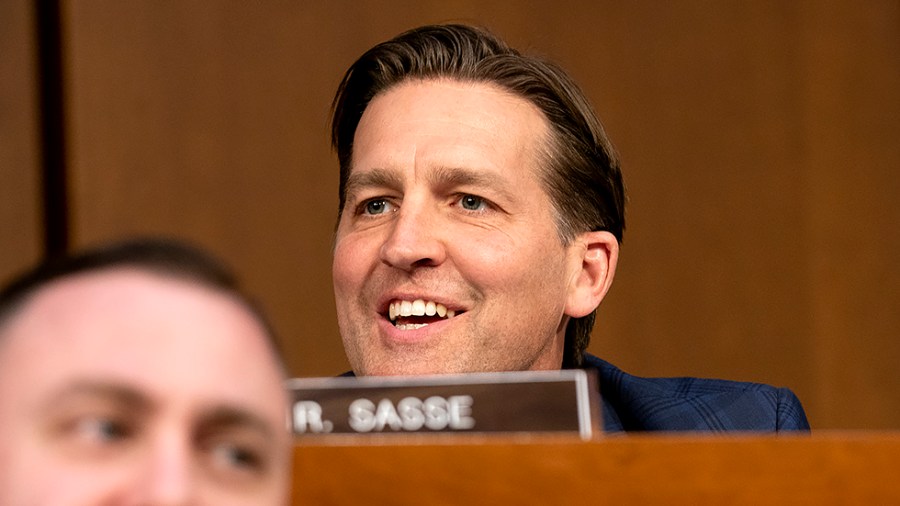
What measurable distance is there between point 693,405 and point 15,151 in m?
1.48

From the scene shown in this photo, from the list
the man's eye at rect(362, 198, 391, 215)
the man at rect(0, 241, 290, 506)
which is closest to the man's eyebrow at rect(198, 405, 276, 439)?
the man at rect(0, 241, 290, 506)

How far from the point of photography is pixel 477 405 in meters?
0.92

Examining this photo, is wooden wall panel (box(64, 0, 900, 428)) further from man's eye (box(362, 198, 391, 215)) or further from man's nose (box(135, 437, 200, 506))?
man's nose (box(135, 437, 200, 506))

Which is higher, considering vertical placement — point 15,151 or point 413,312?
point 15,151

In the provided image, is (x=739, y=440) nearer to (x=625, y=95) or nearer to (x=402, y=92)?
(x=402, y=92)

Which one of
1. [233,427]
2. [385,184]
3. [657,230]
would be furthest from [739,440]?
[657,230]

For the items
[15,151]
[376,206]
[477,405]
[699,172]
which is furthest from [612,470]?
[699,172]

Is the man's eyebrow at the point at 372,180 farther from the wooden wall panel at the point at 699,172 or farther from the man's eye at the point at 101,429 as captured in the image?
the wooden wall panel at the point at 699,172

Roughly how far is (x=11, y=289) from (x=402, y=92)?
1.09 m

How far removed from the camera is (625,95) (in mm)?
2875

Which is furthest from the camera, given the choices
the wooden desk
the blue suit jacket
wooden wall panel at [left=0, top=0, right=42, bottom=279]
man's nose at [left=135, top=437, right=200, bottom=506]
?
wooden wall panel at [left=0, top=0, right=42, bottom=279]

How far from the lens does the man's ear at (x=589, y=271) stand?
1.71 metres

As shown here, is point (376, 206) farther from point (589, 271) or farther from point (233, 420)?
point (233, 420)

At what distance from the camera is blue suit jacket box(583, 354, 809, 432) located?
1.67 meters
